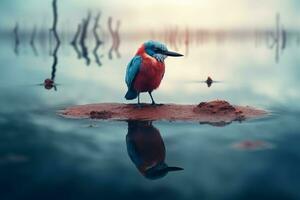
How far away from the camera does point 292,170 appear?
5098 millimetres

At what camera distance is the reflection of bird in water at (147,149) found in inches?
199

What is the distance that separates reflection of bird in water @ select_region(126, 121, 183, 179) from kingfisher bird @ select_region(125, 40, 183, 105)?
122 centimetres

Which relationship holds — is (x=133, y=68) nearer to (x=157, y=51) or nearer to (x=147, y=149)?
(x=157, y=51)

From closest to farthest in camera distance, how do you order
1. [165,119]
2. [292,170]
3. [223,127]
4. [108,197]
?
[108,197] < [292,170] < [223,127] < [165,119]

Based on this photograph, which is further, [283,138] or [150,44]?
[150,44]

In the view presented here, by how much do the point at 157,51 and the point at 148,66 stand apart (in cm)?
38

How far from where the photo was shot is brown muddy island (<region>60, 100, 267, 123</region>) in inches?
323

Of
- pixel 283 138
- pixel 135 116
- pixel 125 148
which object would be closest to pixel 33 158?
pixel 125 148

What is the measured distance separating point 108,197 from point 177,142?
2348mm

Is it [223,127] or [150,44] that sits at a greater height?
[150,44]

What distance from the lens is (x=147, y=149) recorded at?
6.00 m

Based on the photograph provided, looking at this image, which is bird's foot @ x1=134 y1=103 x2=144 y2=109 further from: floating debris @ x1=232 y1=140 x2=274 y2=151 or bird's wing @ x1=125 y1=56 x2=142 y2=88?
floating debris @ x1=232 y1=140 x2=274 y2=151

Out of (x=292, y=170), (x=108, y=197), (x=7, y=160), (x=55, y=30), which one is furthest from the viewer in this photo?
(x=55, y=30)

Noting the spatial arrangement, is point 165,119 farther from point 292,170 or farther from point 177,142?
point 292,170
